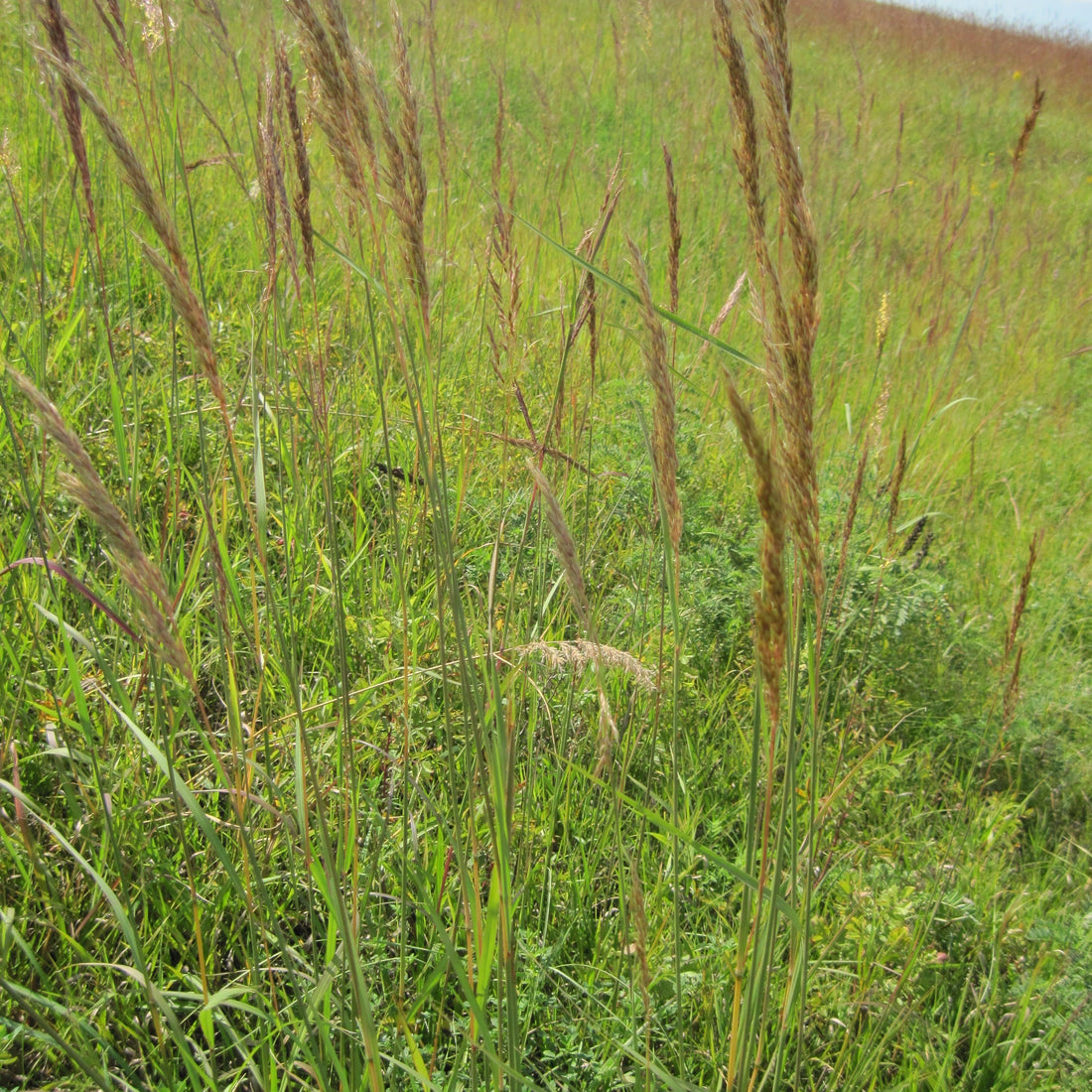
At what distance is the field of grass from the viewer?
777 mm

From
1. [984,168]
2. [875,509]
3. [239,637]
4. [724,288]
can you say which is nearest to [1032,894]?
[875,509]

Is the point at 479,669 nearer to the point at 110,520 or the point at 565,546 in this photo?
the point at 565,546

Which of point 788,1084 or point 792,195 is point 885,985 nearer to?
point 788,1084

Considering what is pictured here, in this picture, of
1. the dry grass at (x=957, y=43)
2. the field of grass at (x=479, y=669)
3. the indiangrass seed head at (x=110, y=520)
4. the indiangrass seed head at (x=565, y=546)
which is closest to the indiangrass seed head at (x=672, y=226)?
the field of grass at (x=479, y=669)

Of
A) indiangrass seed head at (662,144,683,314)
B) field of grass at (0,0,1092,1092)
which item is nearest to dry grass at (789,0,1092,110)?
field of grass at (0,0,1092,1092)

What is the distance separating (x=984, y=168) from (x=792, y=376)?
853 cm

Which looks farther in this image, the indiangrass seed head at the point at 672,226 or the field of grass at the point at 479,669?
the indiangrass seed head at the point at 672,226

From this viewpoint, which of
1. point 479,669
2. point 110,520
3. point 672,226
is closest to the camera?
point 110,520

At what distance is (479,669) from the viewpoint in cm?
137

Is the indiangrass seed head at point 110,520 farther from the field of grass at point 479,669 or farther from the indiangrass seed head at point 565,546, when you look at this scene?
the indiangrass seed head at point 565,546

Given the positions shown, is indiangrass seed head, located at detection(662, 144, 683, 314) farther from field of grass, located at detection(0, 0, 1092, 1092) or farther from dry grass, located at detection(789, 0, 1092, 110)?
dry grass, located at detection(789, 0, 1092, 110)

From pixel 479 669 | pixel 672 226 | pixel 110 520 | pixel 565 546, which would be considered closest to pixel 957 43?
pixel 672 226

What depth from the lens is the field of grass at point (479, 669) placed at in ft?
2.55

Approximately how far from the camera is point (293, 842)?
1.15 m
